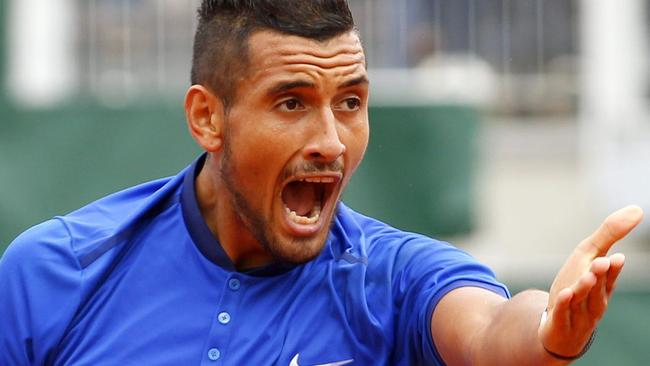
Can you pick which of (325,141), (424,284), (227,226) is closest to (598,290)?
(424,284)

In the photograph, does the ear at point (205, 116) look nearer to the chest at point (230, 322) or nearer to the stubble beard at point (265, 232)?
the stubble beard at point (265, 232)

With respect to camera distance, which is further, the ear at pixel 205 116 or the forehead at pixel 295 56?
the ear at pixel 205 116

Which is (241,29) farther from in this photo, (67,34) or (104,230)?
(67,34)

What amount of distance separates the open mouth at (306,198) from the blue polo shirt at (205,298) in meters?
0.12

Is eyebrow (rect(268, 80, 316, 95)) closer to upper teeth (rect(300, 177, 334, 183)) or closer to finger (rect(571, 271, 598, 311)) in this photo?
upper teeth (rect(300, 177, 334, 183))

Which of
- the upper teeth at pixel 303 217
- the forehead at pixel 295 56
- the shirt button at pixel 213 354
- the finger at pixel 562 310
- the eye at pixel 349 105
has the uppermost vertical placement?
the forehead at pixel 295 56

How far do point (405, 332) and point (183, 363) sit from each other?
1.99ft

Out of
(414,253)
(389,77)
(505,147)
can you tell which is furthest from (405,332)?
(505,147)

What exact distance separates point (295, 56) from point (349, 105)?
207 millimetres

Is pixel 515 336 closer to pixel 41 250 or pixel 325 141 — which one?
pixel 325 141

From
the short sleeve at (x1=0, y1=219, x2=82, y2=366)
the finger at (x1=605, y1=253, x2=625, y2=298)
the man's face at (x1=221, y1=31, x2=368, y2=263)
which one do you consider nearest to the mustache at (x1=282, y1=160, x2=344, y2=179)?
the man's face at (x1=221, y1=31, x2=368, y2=263)

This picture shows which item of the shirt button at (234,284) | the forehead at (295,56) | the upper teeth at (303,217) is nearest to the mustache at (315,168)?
the upper teeth at (303,217)

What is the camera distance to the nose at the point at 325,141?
12.6ft

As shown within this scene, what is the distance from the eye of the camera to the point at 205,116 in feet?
13.7
